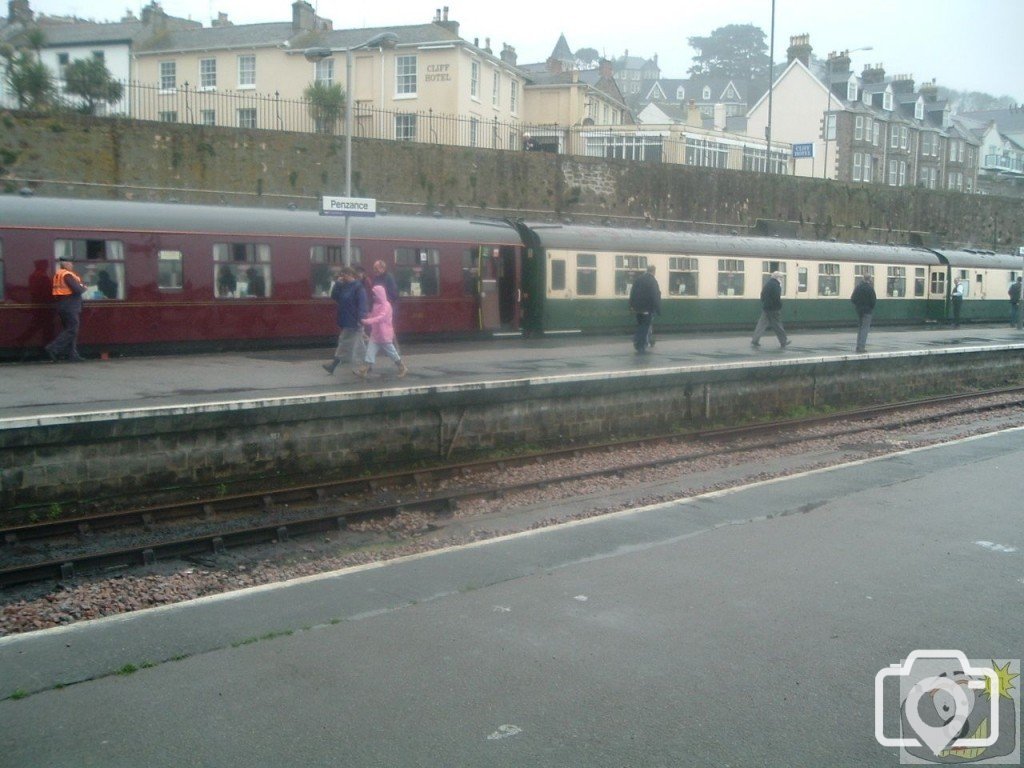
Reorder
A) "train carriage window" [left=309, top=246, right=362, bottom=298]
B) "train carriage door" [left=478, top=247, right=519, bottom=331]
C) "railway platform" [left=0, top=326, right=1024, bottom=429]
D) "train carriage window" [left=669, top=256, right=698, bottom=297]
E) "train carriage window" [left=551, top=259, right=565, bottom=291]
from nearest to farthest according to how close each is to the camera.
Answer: "railway platform" [left=0, top=326, right=1024, bottom=429] → "train carriage window" [left=309, top=246, right=362, bottom=298] → "train carriage door" [left=478, top=247, right=519, bottom=331] → "train carriage window" [left=551, top=259, right=565, bottom=291] → "train carriage window" [left=669, top=256, right=698, bottom=297]

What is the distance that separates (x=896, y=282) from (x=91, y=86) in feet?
83.8

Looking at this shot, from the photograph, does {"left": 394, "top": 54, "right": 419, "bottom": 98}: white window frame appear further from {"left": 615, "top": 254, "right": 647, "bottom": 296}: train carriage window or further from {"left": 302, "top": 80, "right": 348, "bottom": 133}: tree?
{"left": 615, "top": 254, "right": 647, "bottom": 296}: train carriage window

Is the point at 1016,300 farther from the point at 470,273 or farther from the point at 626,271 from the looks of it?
the point at 470,273

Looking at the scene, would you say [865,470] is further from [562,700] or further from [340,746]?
[340,746]

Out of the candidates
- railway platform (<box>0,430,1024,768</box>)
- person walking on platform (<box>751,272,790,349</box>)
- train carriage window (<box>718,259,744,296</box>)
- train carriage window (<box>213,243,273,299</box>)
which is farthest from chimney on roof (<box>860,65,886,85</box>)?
railway platform (<box>0,430,1024,768</box>)

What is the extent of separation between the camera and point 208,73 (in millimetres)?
41969

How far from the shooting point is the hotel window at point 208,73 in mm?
41812

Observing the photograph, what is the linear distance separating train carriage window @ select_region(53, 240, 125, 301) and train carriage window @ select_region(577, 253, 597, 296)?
1061 cm

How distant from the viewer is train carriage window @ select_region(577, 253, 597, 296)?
23.3 m

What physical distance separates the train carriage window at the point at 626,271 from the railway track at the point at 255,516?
9.76 m

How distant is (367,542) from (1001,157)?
83385mm

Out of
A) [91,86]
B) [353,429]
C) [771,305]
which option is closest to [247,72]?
[91,86]

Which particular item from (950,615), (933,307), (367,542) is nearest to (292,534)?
(367,542)

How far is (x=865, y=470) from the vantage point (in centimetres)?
1239
